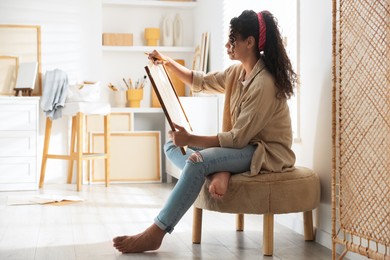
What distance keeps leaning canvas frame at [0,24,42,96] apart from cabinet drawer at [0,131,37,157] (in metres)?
0.53

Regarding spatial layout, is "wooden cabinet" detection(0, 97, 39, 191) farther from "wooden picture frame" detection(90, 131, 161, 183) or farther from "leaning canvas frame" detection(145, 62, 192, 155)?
"leaning canvas frame" detection(145, 62, 192, 155)

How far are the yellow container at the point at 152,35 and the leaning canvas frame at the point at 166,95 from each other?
2.78m

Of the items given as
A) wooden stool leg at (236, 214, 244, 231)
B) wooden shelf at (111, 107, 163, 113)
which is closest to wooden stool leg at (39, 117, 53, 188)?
wooden shelf at (111, 107, 163, 113)

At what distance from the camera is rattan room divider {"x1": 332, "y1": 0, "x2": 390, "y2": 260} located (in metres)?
2.29

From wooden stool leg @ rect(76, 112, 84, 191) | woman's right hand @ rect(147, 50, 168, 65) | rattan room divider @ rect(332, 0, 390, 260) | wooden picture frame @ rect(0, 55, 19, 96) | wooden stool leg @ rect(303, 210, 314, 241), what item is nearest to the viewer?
A: rattan room divider @ rect(332, 0, 390, 260)

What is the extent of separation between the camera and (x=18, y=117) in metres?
5.18

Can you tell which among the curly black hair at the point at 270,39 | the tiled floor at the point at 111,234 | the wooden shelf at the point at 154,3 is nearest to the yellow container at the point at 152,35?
the wooden shelf at the point at 154,3

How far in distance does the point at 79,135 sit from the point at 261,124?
2.77m

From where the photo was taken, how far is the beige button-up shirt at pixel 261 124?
8.79 feet

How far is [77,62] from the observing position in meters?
5.71

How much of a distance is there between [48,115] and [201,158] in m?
2.91

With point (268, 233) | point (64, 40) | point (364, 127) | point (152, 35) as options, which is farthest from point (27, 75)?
point (364, 127)

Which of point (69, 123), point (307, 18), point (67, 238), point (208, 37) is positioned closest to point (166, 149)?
point (67, 238)

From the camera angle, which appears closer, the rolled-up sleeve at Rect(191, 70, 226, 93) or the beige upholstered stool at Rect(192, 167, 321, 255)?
the beige upholstered stool at Rect(192, 167, 321, 255)
